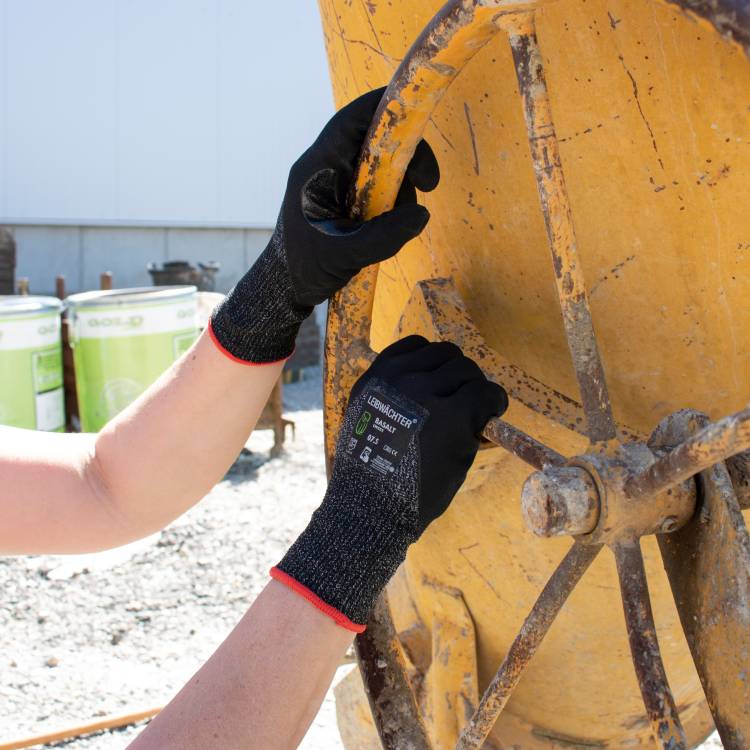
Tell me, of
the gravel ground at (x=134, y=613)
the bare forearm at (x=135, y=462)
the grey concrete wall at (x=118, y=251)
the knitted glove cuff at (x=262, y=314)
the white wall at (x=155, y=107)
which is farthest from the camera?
the grey concrete wall at (x=118, y=251)

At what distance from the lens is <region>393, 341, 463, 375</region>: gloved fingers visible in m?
1.03

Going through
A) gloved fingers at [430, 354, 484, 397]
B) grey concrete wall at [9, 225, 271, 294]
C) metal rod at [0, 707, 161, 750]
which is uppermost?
grey concrete wall at [9, 225, 271, 294]

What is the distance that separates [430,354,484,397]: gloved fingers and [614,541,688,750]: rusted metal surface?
0.83 feet

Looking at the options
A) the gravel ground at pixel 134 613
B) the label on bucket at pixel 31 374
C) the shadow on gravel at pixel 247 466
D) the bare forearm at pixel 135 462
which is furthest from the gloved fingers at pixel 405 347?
the shadow on gravel at pixel 247 466

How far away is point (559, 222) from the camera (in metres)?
0.90

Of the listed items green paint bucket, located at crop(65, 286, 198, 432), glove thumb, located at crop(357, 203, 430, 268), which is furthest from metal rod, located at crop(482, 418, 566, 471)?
green paint bucket, located at crop(65, 286, 198, 432)

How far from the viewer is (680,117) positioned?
33.9 inches

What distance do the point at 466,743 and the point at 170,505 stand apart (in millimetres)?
638

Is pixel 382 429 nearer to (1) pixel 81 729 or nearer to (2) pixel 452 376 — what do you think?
(2) pixel 452 376

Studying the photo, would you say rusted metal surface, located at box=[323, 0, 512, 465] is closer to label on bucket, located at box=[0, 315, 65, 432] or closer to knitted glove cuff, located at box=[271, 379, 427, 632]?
knitted glove cuff, located at box=[271, 379, 427, 632]

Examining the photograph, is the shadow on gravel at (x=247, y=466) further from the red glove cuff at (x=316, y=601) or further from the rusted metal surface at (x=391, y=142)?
the red glove cuff at (x=316, y=601)

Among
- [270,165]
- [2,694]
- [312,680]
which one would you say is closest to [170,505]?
A: [312,680]

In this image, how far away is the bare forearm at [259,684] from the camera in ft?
3.12

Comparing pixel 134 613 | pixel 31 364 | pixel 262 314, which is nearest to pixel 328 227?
pixel 262 314
